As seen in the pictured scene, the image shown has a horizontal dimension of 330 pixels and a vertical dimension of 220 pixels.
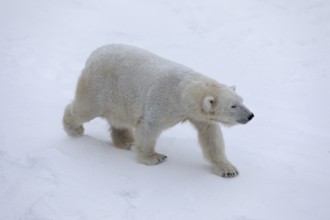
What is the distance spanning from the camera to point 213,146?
5250 mm

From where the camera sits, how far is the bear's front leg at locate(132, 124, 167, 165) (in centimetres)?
523

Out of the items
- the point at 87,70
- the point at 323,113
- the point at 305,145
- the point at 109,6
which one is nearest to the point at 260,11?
the point at 109,6

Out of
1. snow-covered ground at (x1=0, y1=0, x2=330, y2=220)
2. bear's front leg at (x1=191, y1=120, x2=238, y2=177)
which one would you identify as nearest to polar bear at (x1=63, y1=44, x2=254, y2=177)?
bear's front leg at (x1=191, y1=120, x2=238, y2=177)

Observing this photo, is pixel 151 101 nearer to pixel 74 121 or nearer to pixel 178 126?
pixel 74 121

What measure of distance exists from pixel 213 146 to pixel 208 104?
64cm

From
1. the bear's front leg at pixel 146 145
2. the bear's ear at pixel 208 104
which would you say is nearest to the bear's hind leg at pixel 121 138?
the bear's front leg at pixel 146 145

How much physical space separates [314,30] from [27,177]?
7838mm

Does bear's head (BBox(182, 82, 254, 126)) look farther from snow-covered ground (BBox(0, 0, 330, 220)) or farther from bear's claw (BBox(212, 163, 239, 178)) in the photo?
snow-covered ground (BBox(0, 0, 330, 220))

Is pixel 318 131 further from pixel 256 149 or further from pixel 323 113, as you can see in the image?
pixel 256 149

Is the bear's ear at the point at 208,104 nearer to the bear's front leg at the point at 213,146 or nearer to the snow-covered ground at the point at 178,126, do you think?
the bear's front leg at the point at 213,146

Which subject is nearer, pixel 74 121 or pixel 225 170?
pixel 225 170

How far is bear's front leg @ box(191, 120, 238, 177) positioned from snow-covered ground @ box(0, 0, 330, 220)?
0.52 feet

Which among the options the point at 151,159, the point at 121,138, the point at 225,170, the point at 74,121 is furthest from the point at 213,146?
the point at 74,121

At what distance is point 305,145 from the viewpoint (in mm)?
6355
